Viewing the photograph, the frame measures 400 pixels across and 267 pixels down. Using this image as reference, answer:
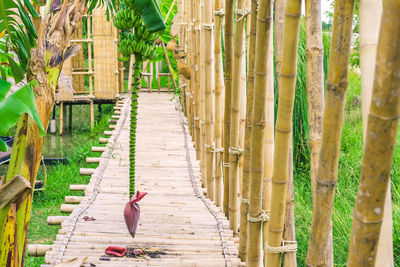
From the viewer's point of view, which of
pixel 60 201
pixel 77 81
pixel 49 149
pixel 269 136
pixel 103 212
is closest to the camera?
pixel 269 136

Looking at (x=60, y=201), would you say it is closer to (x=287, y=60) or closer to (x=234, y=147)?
(x=234, y=147)

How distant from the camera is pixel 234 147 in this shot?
256 centimetres

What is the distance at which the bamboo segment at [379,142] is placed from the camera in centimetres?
82

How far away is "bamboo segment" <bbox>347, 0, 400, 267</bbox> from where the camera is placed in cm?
82

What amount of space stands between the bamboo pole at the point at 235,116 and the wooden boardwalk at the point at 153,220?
12 centimetres

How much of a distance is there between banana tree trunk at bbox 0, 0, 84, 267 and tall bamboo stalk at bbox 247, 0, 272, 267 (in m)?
0.70

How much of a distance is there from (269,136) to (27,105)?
1.08 metres

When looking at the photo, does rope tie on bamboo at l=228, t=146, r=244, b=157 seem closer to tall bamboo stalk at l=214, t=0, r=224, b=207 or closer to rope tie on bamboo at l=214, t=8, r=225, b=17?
tall bamboo stalk at l=214, t=0, r=224, b=207

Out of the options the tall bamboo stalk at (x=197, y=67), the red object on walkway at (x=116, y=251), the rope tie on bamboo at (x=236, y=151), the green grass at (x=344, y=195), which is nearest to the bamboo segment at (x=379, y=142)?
the red object on walkway at (x=116, y=251)

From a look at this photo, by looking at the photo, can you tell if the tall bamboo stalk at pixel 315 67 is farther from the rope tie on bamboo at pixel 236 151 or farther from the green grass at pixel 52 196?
the green grass at pixel 52 196

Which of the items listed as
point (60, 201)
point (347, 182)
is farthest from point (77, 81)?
point (347, 182)

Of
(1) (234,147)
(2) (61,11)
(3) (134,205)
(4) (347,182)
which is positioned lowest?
(4) (347,182)

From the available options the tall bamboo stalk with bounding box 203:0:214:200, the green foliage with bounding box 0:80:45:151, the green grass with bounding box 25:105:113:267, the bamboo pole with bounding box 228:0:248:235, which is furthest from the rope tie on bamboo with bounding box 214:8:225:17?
the green grass with bounding box 25:105:113:267

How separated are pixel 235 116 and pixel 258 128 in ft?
2.45
